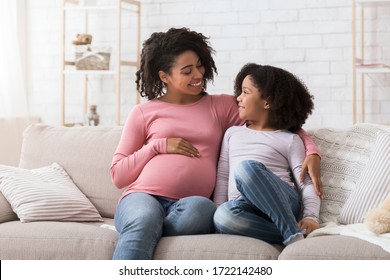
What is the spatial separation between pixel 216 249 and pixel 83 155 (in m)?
0.97

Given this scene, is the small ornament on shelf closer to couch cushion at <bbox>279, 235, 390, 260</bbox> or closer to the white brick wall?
the white brick wall

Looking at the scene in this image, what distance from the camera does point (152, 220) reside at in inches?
98.4

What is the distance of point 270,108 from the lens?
285cm

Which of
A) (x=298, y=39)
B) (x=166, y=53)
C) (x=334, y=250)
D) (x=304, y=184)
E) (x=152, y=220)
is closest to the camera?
(x=334, y=250)

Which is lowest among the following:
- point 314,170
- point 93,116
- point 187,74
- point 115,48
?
point 314,170

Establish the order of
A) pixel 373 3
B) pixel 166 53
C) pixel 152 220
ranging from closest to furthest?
pixel 152 220
pixel 166 53
pixel 373 3

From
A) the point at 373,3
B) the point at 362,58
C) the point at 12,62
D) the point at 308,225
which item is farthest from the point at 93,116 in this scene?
the point at 308,225

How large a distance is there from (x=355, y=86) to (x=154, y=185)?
208 cm

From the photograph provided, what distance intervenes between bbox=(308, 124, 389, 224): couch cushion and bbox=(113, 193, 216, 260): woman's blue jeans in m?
0.48

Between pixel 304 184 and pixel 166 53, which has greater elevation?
pixel 166 53

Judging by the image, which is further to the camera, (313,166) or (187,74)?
(187,74)

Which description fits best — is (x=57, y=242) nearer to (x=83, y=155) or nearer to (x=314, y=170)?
(x=83, y=155)

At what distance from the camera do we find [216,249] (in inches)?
95.7

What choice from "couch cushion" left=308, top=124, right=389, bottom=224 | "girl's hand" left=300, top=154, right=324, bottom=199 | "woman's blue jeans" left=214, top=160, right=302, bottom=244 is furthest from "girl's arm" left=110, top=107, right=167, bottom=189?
"couch cushion" left=308, top=124, right=389, bottom=224
